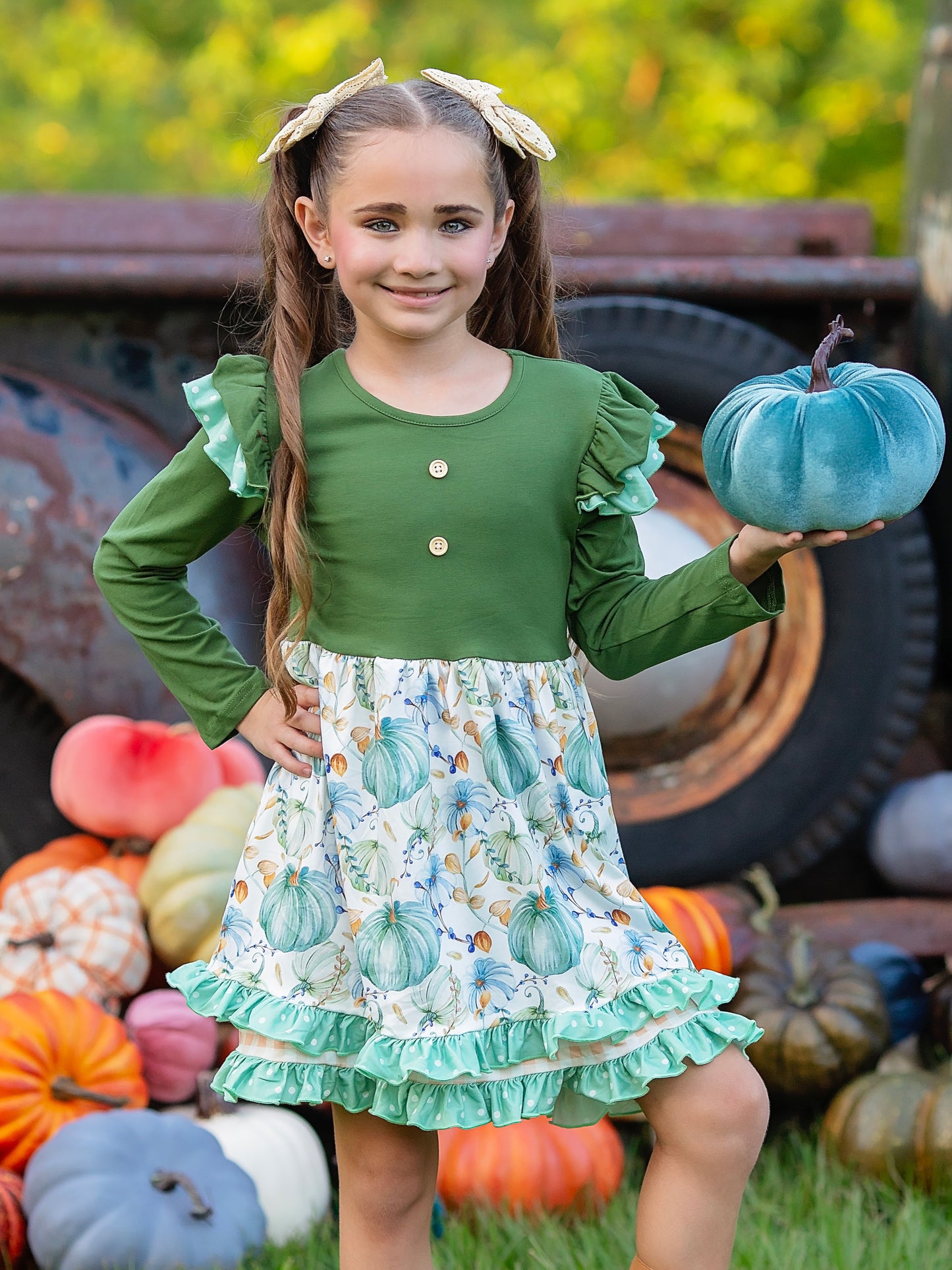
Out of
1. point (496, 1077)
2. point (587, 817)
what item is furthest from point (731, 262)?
point (496, 1077)

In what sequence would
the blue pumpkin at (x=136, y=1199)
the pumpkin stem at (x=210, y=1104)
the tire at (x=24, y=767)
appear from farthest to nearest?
1. the tire at (x=24, y=767)
2. the pumpkin stem at (x=210, y=1104)
3. the blue pumpkin at (x=136, y=1199)

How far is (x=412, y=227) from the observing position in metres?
1.65

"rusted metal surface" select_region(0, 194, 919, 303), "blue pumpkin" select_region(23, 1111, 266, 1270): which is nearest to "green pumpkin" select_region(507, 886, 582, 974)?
"blue pumpkin" select_region(23, 1111, 266, 1270)

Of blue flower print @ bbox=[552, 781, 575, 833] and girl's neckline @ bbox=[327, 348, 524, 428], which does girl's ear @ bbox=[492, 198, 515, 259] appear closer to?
girl's neckline @ bbox=[327, 348, 524, 428]

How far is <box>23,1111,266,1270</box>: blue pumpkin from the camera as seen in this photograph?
2184 millimetres

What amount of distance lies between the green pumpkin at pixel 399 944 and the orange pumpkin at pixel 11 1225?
3.08ft

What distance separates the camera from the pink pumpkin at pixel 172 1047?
261cm

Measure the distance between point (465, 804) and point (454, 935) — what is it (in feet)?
0.47

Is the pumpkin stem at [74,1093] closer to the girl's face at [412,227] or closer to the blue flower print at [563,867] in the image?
the blue flower print at [563,867]

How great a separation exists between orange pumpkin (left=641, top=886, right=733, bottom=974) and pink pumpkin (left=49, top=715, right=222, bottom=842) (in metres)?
0.91

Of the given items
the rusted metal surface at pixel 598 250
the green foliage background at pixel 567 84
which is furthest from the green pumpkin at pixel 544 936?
the green foliage background at pixel 567 84

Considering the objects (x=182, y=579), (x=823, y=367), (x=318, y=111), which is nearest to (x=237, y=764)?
(x=182, y=579)

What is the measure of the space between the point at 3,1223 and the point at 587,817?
1.16 metres

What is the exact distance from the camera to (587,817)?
5.63 ft
